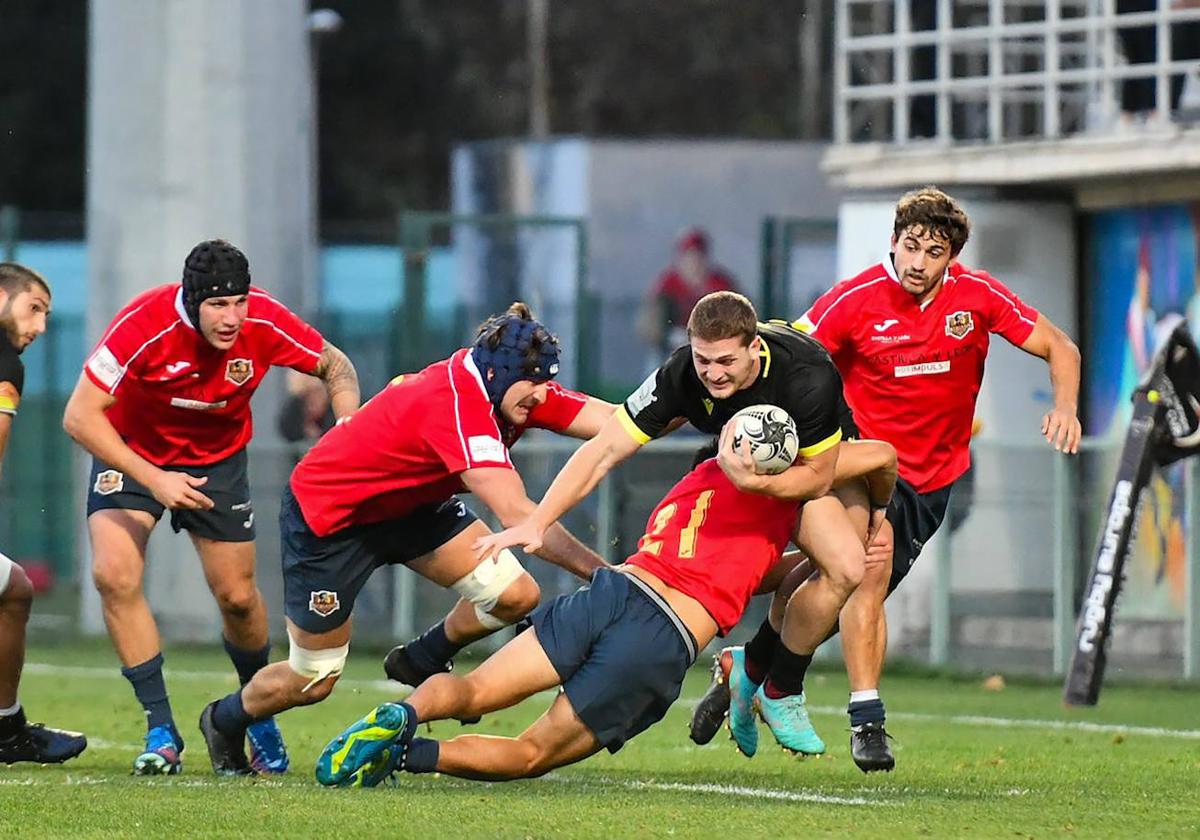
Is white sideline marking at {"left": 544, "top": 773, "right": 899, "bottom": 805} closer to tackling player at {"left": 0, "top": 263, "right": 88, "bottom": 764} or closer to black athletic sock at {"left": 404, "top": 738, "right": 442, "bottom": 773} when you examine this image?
black athletic sock at {"left": 404, "top": 738, "right": 442, "bottom": 773}

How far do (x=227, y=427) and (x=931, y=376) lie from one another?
2.99 m

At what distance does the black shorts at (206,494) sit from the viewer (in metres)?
10.9

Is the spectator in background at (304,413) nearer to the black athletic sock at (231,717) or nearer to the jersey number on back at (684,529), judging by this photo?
the black athletic sock at (231,717)

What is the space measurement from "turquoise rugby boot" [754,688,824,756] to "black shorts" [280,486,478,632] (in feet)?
4.71

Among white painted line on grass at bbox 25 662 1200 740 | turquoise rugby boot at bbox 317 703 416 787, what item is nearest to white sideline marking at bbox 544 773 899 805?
turquoise rugby boot at bbox 317 703 416 787

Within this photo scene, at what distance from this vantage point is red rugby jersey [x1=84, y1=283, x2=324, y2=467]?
10.6 metres

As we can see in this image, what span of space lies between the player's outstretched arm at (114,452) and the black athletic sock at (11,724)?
1107mm

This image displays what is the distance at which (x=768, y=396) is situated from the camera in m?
9.54

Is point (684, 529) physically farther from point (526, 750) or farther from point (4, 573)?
point (4, 573)

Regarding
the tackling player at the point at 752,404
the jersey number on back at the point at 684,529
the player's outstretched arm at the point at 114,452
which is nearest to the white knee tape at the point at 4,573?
the player's outstretched arm at the point at 114,452

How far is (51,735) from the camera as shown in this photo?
35.5 ft

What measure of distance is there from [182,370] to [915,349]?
9.93 ft

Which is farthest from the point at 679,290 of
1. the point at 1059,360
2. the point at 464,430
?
the point at 464,430

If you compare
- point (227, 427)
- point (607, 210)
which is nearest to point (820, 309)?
point (227, 427)
